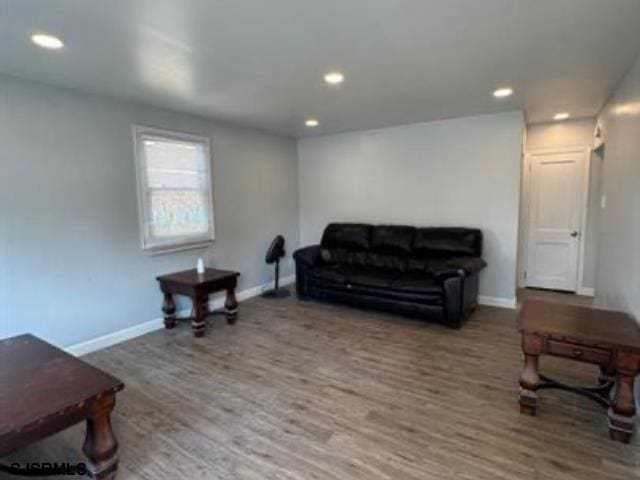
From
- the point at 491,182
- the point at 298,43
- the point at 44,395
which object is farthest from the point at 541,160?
the point at 44,395

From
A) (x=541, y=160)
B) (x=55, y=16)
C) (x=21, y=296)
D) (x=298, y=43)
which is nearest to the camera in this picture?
(x=55, y=16)

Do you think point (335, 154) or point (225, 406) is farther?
point (335, 154)

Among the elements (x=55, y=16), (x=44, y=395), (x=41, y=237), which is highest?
(x=55, y=16)

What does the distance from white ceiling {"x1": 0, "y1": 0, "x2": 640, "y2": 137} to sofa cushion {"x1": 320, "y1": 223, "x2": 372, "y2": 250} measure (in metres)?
1.86

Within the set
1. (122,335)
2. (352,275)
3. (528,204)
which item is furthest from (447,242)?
(122,335)

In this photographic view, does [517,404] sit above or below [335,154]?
below

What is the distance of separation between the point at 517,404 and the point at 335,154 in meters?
4.18

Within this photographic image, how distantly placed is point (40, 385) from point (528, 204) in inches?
228

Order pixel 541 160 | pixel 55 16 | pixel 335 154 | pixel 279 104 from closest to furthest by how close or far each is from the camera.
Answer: pixel 55 16 < pixel 279 104 < pixel 541 160 < pixel 335 154

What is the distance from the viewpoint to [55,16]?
1953 millimetres

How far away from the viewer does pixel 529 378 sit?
7.54ft

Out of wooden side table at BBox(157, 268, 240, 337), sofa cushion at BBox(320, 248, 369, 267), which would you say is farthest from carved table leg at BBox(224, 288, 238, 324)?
sofa cushion at BBox(320, 248, 369, 267)

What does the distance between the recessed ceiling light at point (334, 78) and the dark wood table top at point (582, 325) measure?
7.53ft

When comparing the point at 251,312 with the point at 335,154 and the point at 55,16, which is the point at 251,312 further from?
the point at 55,16
